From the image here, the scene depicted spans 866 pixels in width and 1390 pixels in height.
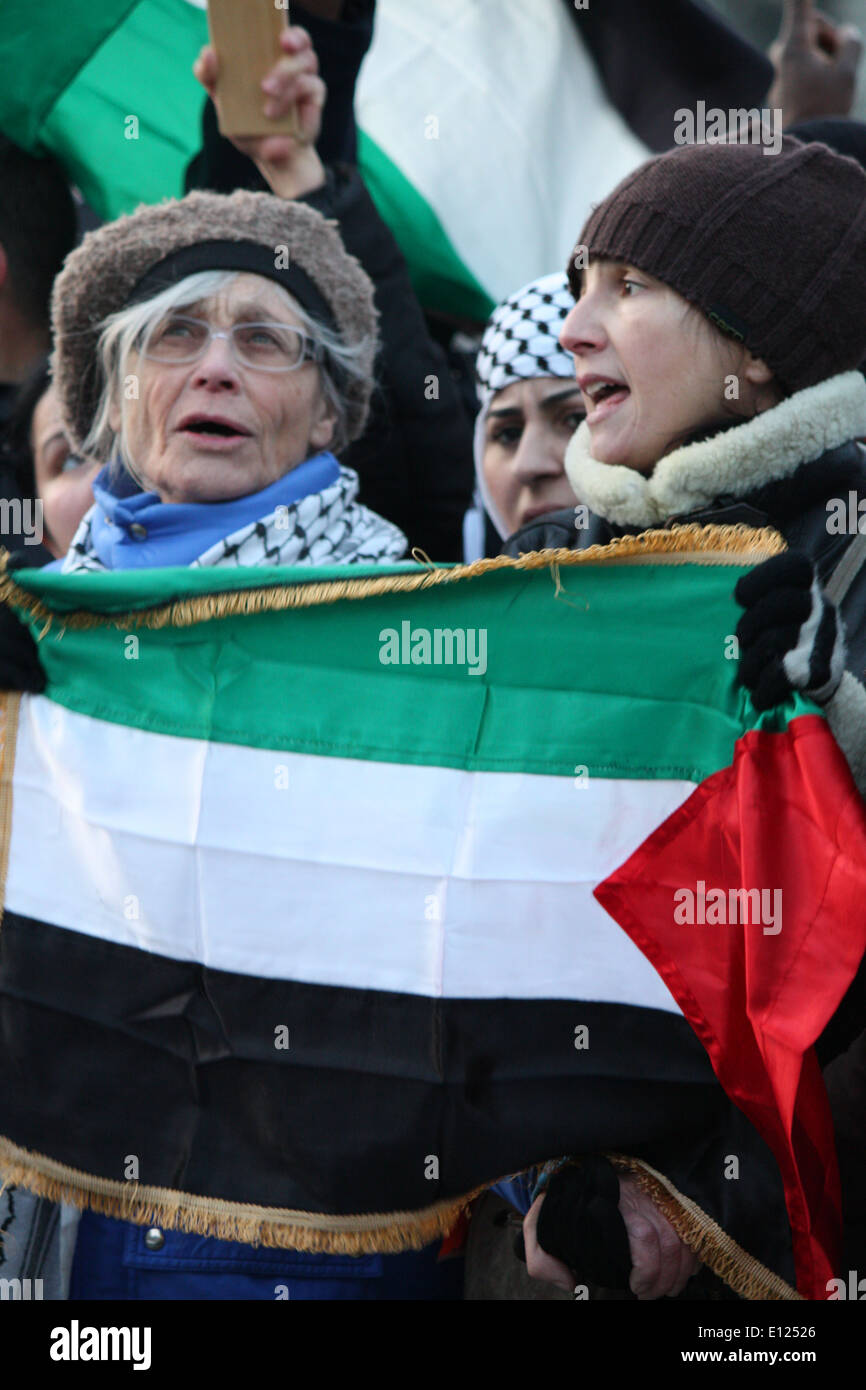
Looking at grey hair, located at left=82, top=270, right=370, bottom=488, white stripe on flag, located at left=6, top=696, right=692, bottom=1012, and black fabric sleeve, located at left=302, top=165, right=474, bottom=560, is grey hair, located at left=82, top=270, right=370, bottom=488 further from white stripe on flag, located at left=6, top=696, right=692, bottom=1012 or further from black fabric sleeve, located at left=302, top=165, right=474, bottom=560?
white stripe on flag, located at left=6, top=696, right=692, bottom=1012

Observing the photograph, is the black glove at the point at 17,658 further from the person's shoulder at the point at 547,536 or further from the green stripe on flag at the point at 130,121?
the green stripe on flag at the point at 130,121

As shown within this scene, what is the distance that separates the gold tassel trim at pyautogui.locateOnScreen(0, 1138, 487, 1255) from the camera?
7.23 feet

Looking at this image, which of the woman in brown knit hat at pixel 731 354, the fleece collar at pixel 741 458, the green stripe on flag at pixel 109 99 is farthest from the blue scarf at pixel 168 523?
the green stripe on flag at pixel 109 99

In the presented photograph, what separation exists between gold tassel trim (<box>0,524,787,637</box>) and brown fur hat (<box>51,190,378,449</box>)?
87 cm

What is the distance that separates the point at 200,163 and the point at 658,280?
1748 millimetres

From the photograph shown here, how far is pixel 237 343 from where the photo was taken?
2.96m

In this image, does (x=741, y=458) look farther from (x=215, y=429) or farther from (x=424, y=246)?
(x=424, y=246)

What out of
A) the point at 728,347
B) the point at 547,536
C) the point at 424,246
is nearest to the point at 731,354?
the point at 728,347

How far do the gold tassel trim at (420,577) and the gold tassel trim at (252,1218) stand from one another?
83cm

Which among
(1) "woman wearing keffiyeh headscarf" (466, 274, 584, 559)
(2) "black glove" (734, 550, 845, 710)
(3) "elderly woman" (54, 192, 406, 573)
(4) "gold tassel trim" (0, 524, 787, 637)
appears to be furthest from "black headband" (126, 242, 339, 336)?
(2) "black glove" (734, 550, 845, 710)

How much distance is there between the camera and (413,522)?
360 centimetres

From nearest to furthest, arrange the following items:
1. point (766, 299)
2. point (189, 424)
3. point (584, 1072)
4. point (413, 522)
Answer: point (584, 1072) < point (766, 299) < point (189, 424) < point (413, 522)
